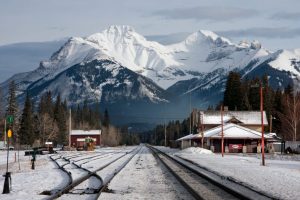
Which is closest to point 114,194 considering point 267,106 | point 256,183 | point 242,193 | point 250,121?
point 242,193

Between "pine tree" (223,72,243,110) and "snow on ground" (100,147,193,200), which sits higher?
"pine tree" (223,72,243,110)

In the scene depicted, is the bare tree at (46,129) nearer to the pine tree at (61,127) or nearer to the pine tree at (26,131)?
the pine tree at (26,131)

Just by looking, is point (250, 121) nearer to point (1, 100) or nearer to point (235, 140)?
point (235, 140)

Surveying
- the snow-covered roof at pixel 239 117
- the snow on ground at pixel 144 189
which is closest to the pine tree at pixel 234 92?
the snow-covered roof at pixel 239 117

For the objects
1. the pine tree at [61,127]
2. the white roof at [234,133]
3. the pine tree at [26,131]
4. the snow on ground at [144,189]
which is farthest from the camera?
the pine tree at [61,127]

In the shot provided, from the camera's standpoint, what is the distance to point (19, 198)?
2022 cm

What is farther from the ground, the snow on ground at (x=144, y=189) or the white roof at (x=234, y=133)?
the white roof at (x=234, y=133)

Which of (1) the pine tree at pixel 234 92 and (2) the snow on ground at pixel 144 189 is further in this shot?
(1) the pine tree at pixel 234 92

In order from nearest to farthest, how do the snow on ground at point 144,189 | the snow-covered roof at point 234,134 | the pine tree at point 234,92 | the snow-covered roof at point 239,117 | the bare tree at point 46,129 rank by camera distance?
the snow on ground at point 144,189, the snow-covered roof at point 234,134, the snow-covered roof at point 239,117, the bare tree at point 46,129, the pine tree at point 234,92

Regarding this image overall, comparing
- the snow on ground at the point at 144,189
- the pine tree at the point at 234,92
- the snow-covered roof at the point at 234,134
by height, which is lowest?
the snow on ground at the point at 144,189

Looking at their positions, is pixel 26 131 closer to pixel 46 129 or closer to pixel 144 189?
pixel 46 129

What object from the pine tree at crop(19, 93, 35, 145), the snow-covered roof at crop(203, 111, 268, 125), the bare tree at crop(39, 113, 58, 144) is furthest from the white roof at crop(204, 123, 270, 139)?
the bare tree at crop(39, 113, 58, 144)

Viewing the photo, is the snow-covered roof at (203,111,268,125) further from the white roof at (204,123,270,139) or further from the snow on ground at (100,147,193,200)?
the snow on ground at (100,147,193,200)

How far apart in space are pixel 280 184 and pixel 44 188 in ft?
36.5
